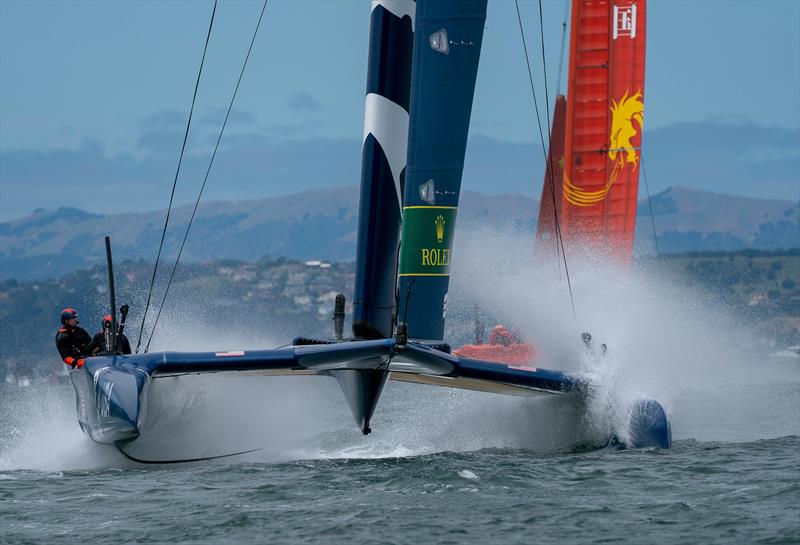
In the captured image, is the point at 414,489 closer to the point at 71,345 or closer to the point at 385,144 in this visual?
the point at 385,144

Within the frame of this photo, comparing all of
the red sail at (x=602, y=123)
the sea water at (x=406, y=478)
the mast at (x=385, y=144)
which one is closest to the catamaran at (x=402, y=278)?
the mast at (x=385, y=144)

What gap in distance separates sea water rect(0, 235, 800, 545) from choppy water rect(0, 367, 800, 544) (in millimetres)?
18

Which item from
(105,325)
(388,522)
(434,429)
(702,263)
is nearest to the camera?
(388,522)

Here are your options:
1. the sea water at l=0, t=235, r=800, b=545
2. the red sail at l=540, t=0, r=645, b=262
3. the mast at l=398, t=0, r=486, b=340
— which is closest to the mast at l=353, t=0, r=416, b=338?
the mast at l=398, t=0, r=486, b=340

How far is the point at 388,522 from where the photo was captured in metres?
9.36

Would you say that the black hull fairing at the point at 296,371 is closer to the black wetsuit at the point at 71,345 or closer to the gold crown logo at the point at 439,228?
the black wetsuit at the point at 71,345

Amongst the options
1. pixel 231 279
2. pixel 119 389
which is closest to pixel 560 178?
pixel 119 389

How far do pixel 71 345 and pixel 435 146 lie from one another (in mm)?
3915

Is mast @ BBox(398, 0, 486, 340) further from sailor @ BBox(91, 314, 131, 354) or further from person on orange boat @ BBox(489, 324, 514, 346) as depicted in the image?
person on orange boat @ BBox(489, 324, 514, 346)

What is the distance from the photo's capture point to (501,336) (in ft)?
75.3

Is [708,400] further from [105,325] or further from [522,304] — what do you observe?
[105,325]

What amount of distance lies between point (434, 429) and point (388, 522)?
4.39 meters

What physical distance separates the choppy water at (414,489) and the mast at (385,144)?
1.54 metres

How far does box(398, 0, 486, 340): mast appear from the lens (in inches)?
542
